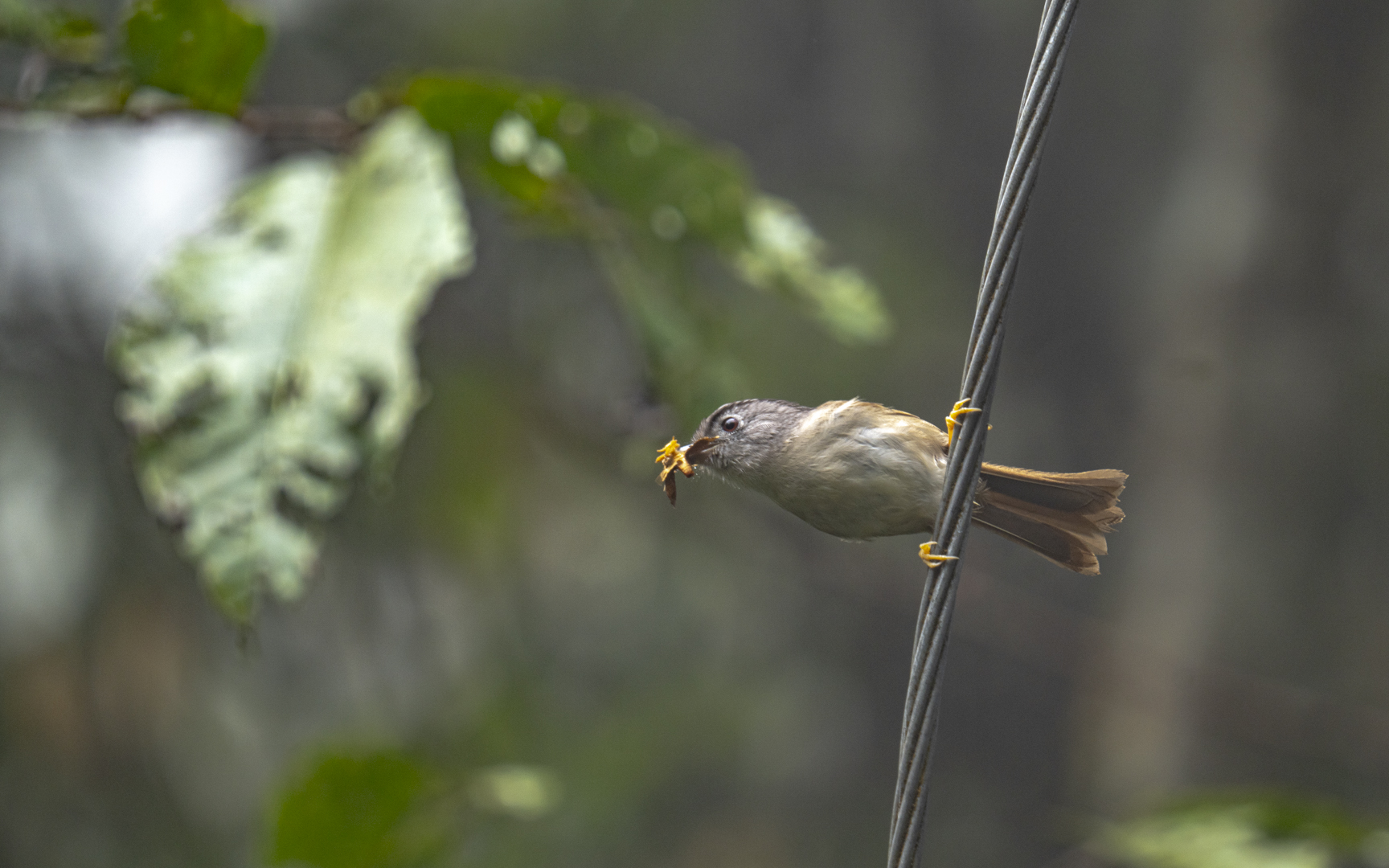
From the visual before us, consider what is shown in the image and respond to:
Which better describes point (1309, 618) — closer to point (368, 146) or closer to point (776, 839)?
point (776, 839)

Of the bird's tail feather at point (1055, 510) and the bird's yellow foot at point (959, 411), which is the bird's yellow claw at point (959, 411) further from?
the bird's tail feather at point (1055, 510)

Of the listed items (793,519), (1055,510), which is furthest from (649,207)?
(793,519)

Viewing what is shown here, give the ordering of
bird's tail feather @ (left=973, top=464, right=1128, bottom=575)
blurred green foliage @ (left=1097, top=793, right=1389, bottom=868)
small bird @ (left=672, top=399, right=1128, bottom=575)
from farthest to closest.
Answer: blurred green foliage @ (left=1097, top=793, right=1389, bottom=868) → small bird @ (left=672, top=399, right=1128, bottom=575) → bird's tail feather @ (left=973, top=464, right=1128, bottom=575)

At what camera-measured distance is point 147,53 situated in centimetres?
182

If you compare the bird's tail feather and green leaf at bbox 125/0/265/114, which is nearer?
the bird's tail feather

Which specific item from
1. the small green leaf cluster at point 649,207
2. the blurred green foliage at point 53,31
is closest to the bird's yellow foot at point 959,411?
the small green leaf cluster at point 649,207

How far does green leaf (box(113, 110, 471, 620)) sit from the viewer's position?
1521 mm

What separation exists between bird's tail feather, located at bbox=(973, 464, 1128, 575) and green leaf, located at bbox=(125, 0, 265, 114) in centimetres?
145

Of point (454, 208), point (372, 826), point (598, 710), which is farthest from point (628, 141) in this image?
point (598, 710)

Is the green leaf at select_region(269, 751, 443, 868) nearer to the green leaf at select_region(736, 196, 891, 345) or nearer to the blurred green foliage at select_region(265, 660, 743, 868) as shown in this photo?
the blurred green foliage at select_region(265, 660, 743, 868)

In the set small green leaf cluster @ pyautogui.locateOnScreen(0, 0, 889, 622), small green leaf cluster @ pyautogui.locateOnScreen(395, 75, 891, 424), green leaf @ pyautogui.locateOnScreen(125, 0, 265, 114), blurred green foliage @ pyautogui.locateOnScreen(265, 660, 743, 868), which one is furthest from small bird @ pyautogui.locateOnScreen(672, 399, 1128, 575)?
blurred green foliage @ pyautogui.locateOnScreen(265, 660, 743, 868)

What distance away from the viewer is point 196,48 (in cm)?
183

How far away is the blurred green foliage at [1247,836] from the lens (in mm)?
2311

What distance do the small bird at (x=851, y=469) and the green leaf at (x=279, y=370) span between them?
1.55 feet
